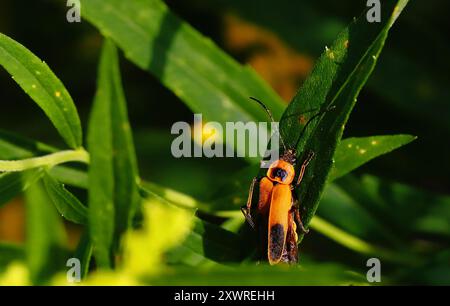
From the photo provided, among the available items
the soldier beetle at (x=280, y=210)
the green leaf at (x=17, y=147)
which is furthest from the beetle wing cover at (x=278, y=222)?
the green leaf at (x=17, y=147)

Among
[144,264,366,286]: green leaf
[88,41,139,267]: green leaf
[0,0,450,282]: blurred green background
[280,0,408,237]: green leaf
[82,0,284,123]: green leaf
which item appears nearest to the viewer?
[144,264,366,286]: green leaf

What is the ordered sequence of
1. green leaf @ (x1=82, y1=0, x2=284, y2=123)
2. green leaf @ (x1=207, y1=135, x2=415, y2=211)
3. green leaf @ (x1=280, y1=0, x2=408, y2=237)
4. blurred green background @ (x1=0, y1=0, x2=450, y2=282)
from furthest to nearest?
1. blurred green background @ (x1=0, y1=0, x2=450, y2=282)
2. green leaf @ (x1=82, y1=0, x2=284, y2=123)
3. green leaf @ (x1=207, y1=135, x2=415, y2=211)
4. green leaf @ (x1=280, y1=0, x2=408, y2=237)

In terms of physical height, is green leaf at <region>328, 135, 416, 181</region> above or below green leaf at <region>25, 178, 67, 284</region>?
above

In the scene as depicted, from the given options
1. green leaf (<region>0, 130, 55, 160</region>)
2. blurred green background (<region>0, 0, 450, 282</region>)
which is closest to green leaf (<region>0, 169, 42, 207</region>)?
green leaf (<region>0, 130, 55, 160</region>)

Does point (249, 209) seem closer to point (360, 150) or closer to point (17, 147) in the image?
point (360, 150)

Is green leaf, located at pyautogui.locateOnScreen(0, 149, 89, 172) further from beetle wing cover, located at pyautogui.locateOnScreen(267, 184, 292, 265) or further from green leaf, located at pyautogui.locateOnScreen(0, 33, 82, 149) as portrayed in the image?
beetle wing cover, located at pyautogui.locateOnScreen(267, 184, 292, 265)

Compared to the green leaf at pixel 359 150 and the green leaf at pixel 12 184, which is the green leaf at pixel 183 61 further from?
the green leaf at pixel 12 184

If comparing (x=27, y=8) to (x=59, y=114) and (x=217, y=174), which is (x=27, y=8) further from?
(x=59, y=114)

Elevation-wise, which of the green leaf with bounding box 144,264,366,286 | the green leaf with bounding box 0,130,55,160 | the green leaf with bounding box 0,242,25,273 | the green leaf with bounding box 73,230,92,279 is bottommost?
the green leaf with bounding box 144,264,366,286
